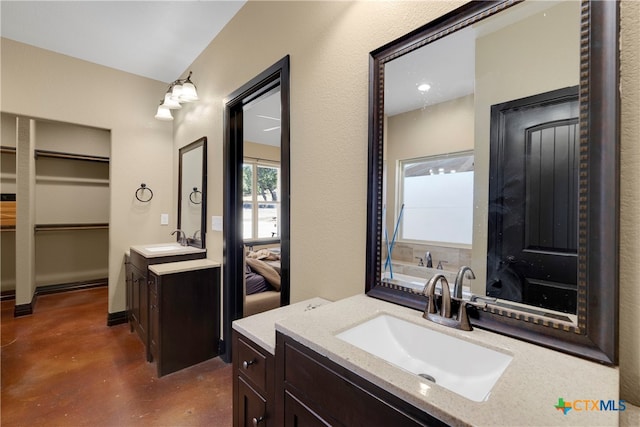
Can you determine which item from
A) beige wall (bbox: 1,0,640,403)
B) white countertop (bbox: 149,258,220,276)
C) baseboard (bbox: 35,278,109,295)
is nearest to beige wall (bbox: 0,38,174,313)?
beige wall (bbox: 1,0,640,403)

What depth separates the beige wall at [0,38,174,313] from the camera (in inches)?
112

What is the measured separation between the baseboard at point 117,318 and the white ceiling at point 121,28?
284cm

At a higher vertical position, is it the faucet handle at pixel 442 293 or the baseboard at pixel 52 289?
the faucet handle at pixel 442 293

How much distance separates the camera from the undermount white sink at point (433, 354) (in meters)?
0.84

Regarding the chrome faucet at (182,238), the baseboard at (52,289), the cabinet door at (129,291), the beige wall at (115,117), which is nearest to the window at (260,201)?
the beige wall at (115,117)

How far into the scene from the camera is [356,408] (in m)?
0.73

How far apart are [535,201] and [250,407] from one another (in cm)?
138

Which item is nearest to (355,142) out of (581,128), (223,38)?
(581,128)

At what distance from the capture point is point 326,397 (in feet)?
2.67

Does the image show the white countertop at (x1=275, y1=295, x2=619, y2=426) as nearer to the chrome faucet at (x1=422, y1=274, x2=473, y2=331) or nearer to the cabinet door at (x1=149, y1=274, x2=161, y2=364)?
the chrome faucet at (x1=422, y1=274, x2=473, y2=331)

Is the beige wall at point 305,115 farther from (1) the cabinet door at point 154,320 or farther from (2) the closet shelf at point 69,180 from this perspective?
(2) the closet shelf at point 69,180

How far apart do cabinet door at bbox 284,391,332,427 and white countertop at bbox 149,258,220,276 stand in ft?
5.47

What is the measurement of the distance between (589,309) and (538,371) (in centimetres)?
23

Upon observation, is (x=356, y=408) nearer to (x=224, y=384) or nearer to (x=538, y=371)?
(x=538, y=371)
